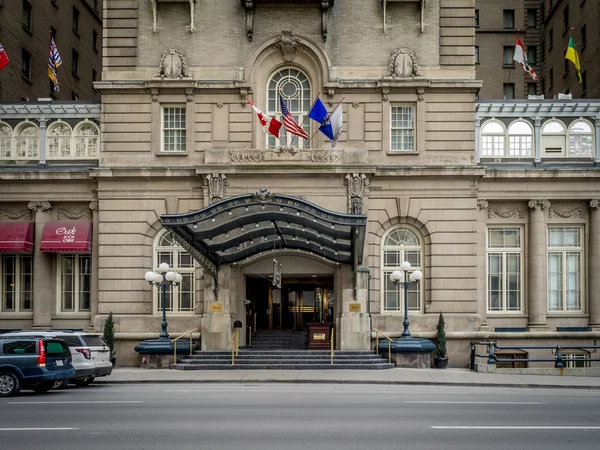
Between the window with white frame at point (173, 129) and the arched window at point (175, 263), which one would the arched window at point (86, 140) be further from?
the arched window at point (175, 263)

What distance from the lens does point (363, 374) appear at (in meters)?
26.8

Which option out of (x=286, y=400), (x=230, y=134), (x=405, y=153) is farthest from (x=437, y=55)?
(x=286, y=400)

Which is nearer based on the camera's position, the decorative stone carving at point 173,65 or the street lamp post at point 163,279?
the street lamp post at point 163,279

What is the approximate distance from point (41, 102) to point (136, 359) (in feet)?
38.0

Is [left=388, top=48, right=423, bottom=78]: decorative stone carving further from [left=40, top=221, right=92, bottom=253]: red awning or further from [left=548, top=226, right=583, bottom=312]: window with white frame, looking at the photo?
[left=40, top=221, right=92, bottom=253]: red awning

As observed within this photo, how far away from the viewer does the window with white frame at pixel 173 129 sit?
107 ft

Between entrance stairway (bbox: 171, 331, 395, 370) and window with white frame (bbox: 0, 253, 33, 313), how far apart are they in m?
8.14

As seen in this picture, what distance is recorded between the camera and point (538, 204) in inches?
1271

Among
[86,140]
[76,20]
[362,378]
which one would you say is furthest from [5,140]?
[76,20]

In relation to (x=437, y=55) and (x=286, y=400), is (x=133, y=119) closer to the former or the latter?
(x=437, y=55)

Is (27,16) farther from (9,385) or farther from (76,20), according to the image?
(9,385)

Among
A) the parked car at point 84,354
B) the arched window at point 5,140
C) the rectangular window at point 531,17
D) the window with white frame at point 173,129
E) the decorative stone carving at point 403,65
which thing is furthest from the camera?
the rectangular window at point 531,17

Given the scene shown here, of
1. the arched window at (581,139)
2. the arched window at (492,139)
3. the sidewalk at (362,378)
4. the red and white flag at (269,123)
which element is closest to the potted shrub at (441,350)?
the sidewalk at (362,378)

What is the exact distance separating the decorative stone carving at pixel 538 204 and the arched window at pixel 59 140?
1933 centimetres
